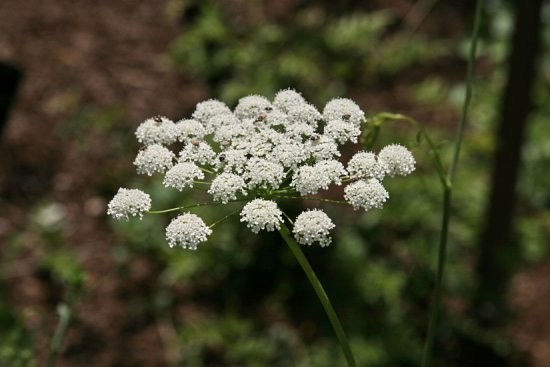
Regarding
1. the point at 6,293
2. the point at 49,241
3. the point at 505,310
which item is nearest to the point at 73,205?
the point at 49,241

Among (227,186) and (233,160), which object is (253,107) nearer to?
(233,160)

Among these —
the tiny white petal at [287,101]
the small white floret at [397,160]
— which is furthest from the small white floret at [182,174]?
the small white floret at [397,160]

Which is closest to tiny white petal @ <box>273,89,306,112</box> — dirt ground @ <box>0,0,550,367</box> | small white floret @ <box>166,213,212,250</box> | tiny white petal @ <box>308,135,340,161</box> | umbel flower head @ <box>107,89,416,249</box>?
umbel flower head @ <box>107,89,416,249</box>

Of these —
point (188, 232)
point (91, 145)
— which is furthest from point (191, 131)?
point (91, 145)

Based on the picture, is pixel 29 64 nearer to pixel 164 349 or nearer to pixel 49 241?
pixel 49 241

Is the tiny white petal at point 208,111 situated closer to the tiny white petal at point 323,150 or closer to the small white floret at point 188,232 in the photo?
the tiny white petal at point 323,150

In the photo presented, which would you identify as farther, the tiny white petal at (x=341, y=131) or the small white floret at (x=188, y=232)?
the tiny white petal at (x=341, y=131)

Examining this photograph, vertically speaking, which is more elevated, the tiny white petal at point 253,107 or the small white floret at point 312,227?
the tiny white petal at point 253,107

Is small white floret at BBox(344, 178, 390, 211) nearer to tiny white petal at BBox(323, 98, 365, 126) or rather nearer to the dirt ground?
tiny white petal at BBox(323, 98, 365, 126)
